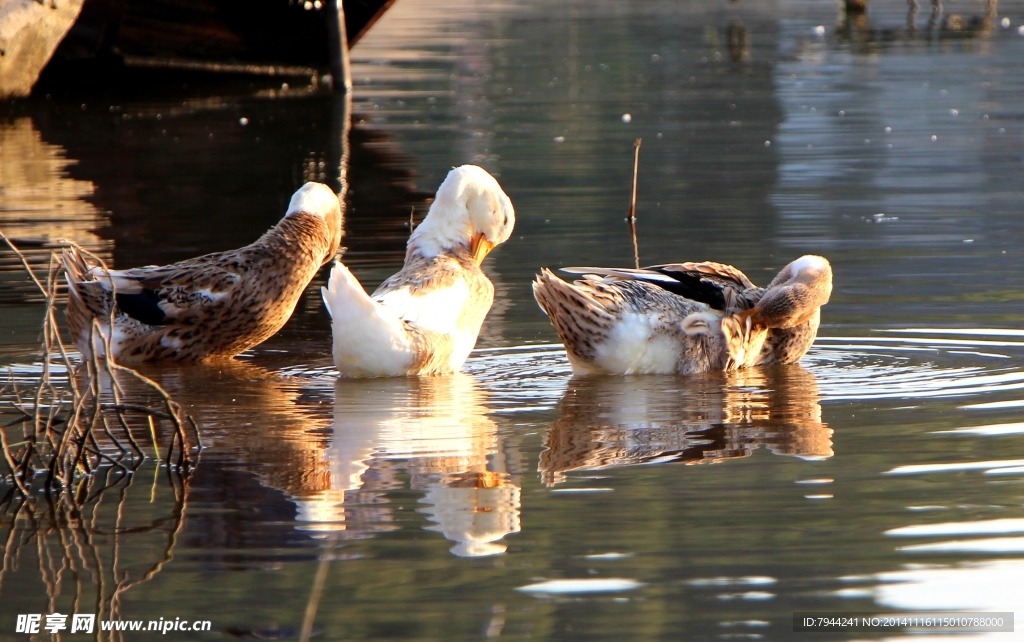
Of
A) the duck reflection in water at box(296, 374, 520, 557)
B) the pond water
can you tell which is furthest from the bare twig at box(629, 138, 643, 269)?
the duck reflection in water at box(296, 374, 520, 557)

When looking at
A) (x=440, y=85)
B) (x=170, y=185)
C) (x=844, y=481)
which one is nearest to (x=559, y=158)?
(x=170, y=185)

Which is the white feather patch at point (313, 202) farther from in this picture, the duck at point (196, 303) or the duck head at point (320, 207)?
the duck at point (196, 303)

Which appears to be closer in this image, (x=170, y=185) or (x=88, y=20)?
(x=170, y=185)

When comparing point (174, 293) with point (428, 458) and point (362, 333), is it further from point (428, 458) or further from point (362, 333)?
point (428, 458)

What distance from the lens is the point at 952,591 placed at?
395 cm

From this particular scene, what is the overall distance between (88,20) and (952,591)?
21254 millimetres

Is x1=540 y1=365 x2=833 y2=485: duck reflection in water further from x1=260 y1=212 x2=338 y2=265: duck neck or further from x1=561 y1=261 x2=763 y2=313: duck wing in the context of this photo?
x1=260 y1=212 x2=338 y2=265: duck neck

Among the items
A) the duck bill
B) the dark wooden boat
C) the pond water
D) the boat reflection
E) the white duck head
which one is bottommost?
the pond water

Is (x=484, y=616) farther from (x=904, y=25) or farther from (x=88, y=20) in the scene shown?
(x=904, y=25)

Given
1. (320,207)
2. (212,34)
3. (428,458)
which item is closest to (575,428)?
(428,458)

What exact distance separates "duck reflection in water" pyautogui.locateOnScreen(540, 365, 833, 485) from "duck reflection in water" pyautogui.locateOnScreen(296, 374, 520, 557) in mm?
267

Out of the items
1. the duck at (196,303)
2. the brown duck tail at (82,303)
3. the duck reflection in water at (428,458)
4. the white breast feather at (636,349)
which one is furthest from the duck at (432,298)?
the brown duck tail at (82,303)

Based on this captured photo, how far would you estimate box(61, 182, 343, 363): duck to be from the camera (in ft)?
24.1

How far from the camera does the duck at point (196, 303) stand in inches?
289
